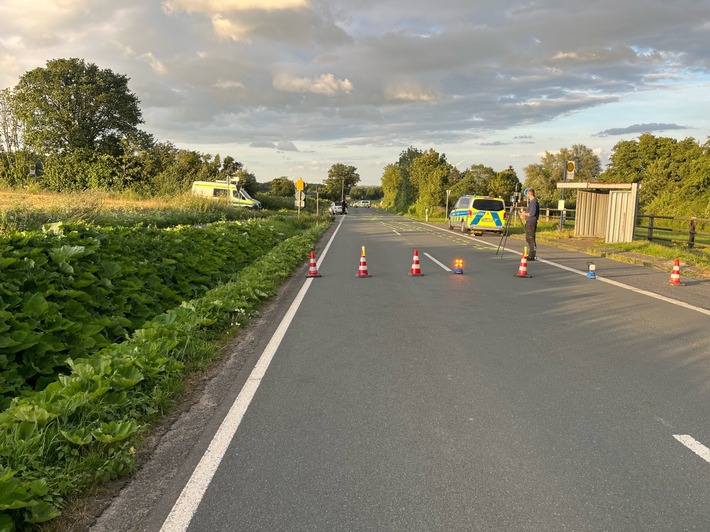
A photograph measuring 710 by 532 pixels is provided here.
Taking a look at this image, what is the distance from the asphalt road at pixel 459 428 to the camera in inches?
120

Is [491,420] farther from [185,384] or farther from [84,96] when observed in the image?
[84,96]

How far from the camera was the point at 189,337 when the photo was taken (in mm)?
6145

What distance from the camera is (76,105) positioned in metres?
47.5

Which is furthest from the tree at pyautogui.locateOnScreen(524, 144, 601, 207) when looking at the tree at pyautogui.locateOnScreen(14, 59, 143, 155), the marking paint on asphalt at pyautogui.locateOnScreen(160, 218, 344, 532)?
Result: the marking paint on asphalt at pyautogui.locateOnScreen(160, 218, 344, 532)

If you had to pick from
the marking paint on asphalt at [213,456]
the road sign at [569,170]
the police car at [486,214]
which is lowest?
the marking paint on asphalt at [213,456]

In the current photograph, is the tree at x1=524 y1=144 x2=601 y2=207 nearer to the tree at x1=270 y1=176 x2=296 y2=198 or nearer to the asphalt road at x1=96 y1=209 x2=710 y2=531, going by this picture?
the tree at x1=270 y1=176 x2=296 y2=198

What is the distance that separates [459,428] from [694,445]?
5.37 ft

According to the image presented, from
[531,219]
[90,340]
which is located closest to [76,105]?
[531,219]

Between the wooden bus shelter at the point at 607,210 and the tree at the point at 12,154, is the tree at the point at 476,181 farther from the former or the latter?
the tree at the point at 12,154

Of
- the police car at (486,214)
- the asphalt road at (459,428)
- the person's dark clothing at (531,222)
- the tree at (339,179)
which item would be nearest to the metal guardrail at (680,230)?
the person's dark clothing at (531,222)

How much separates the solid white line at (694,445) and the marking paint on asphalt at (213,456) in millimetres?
3268

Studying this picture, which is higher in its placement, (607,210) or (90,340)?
(607,210)

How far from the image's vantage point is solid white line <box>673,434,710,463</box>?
3660 millimetres

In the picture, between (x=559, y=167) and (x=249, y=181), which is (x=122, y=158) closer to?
(x=249, y=181)
